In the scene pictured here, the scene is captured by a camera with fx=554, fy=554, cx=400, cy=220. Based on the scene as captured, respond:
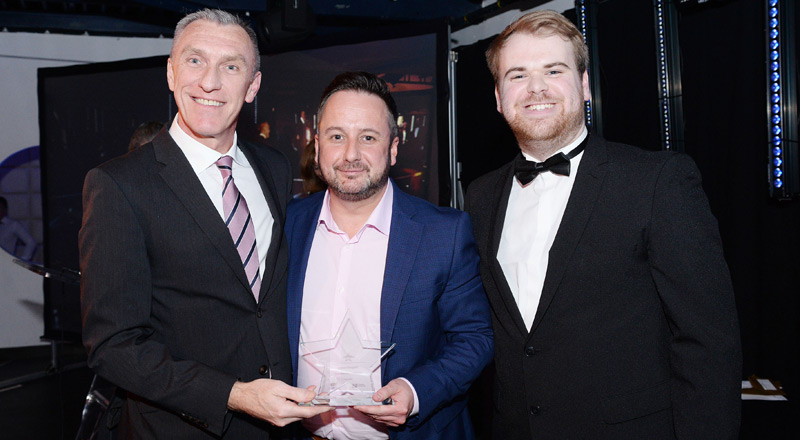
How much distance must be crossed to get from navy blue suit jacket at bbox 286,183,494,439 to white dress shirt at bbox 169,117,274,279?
16cm

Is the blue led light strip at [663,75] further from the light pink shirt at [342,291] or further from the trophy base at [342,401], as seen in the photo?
the trophy base at [342,401]

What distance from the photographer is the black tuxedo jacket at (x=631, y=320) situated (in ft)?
5.47

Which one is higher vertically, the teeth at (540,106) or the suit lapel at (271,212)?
the teeth at (540,106)

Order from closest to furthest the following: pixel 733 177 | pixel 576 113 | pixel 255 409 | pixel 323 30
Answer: pixel 255 409, pixel 576 113, pixel 733 177, pixel 323 30

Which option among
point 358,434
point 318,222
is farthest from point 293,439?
point 318,222

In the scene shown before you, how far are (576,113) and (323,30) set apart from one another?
256 inches

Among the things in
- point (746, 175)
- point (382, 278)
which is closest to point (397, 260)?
point (382, 278)

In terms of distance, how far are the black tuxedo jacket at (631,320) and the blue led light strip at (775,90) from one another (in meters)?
2.29

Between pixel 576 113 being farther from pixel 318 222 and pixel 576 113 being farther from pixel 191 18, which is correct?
pixel 191 18

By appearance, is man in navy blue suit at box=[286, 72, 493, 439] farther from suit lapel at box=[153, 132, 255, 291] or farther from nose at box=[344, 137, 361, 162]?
suit lapel at box=[153, 132, 255, 291]

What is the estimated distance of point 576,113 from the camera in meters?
2.01

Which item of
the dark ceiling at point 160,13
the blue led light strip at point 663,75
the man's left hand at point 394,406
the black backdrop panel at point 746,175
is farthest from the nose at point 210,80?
the dark ceiling at point 160,13

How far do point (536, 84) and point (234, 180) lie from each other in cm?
117

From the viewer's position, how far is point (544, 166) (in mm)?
2002
